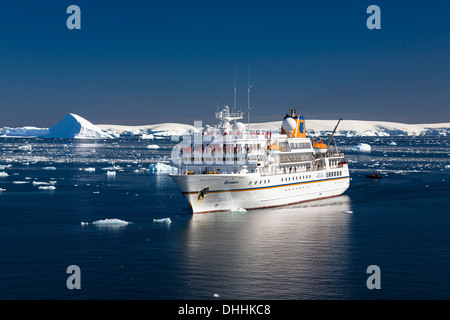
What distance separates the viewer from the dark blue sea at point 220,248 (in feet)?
82.7

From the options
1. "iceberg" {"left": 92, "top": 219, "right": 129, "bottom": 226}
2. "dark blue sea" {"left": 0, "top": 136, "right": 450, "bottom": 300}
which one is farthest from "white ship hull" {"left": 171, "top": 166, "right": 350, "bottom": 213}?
"iceberg" {"left": 92, "top": 219, "right": 129, "bottom": 226}

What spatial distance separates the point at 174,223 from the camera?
40906mm

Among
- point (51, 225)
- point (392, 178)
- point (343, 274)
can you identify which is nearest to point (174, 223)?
point (51, 225)

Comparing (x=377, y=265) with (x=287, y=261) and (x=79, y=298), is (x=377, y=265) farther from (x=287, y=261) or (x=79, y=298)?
(x=79, y=298)

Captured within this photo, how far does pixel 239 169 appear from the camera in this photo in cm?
4544

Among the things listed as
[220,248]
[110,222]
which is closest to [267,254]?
[220,248]

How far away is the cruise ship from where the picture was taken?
44.1 meters

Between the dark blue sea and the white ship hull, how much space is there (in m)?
1.26

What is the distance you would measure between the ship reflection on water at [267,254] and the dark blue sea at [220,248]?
0.06 m

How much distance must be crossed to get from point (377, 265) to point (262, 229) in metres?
11.2

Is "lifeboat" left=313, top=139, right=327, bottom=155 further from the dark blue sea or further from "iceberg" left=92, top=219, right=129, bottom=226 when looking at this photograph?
"iceberg" left=92, top=219, right=129, bottom=226

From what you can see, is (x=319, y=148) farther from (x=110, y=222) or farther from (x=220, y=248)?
(x=220, y=248)

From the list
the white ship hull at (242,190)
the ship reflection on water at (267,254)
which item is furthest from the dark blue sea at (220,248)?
the white ship hull at (242,190)

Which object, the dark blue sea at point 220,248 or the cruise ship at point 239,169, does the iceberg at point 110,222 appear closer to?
the dark blue sea at point 220,248
